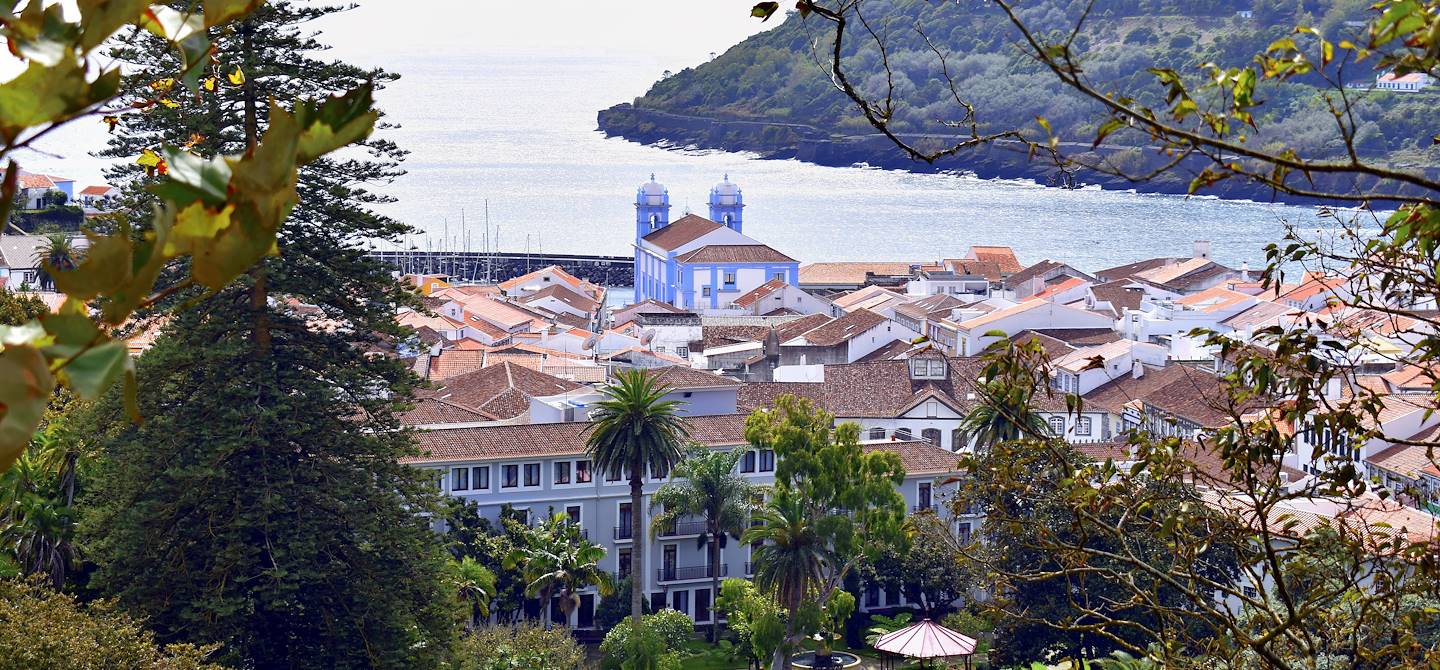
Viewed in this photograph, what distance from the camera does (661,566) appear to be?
26625mm

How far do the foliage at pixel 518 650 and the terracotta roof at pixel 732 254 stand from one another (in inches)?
1407

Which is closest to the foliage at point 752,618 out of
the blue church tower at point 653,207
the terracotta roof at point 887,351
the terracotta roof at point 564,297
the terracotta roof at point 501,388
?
the terracotta roof at point 501,388

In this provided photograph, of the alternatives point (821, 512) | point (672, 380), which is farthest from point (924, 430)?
point (821, 512)

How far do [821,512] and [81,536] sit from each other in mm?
10238

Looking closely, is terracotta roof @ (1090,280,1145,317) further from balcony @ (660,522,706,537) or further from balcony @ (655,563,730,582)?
balcony @ (655,563,730,582)

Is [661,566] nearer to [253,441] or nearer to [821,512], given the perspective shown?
[821,512]

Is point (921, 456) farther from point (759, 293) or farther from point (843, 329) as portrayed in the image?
point (759, 293)

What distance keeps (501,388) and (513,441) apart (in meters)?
5.42

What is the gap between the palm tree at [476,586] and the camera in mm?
19969

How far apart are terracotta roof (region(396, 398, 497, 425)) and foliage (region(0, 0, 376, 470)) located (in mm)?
25857

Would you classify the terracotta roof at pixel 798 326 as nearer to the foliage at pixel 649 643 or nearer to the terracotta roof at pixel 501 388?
the terracotta roof at pixel 501 388

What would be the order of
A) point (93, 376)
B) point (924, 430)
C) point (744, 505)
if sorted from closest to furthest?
point (93, 376) → point (744, 505) → point (924, 430)

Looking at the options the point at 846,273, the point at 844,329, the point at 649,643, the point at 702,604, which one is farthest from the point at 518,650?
the point at 846,273

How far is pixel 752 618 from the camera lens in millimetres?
21891
